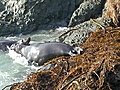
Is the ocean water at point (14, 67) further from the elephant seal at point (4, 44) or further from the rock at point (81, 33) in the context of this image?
the rock at point (81, 33)

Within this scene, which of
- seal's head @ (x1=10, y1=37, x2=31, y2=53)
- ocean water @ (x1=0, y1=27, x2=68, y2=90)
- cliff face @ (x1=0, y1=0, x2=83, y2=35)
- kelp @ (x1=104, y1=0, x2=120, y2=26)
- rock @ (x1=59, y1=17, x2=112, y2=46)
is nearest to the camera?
ocean water @ (x1=0, y1=27, x2=68, y2=90)

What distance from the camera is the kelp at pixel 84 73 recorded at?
→ 5.14 m

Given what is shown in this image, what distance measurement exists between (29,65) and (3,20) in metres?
4.27

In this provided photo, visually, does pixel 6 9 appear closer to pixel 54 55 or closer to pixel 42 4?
pixel 42 4

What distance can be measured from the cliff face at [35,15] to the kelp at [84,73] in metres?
4.92

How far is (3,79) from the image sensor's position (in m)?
7.27

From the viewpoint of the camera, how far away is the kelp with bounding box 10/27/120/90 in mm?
5137

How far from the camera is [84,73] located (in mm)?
5316

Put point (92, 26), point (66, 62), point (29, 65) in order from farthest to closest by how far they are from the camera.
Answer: point (92, 26), point (29, 65), point (66, 62)

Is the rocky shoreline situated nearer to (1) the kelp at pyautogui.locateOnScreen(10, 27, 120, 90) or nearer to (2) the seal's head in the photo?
(1) the kelp at pyautogui.locateOnScreen(10, 27, 120, 90)

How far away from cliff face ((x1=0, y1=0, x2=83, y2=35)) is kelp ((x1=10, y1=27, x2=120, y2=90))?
16.1 feet

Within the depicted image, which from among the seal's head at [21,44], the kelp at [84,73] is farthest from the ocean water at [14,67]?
the kelp at [84,73]

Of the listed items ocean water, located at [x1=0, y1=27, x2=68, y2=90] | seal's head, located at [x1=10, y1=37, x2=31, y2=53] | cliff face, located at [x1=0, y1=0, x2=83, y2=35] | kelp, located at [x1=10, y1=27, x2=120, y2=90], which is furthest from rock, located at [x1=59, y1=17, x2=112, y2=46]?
cliff face, located at [x1=0, y1=0, x2=83, y2=35]

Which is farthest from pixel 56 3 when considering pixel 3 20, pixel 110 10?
pixel 110 10
